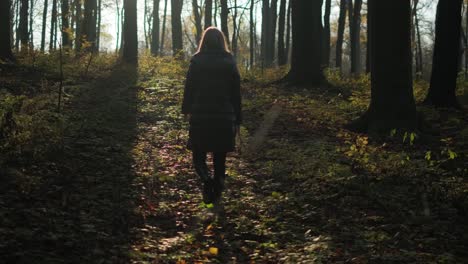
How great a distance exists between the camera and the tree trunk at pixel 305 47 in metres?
15.3

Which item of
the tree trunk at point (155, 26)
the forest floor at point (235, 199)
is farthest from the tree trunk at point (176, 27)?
the forest floor at point (235, 199)

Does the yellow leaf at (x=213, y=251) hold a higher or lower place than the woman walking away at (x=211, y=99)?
lower

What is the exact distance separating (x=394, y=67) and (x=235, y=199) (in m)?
4.82

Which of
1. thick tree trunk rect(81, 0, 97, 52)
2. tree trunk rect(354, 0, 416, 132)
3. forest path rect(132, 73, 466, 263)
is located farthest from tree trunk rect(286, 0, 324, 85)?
thick tree trunk rect(81, 0, 97, 52)

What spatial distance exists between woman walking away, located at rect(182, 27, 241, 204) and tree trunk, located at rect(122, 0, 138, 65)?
13.5 metres

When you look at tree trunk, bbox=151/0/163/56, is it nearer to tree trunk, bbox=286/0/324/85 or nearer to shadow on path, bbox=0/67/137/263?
tree trunk, bbox=286/0/324/85

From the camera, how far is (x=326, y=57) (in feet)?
72.8

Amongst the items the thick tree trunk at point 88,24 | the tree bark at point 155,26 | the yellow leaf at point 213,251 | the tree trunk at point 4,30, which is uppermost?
the tree bark at point 155,26

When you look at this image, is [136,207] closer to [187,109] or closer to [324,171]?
[187,109]

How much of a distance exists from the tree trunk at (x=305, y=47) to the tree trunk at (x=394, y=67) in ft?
20.1

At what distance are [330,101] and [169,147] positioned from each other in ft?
19.0

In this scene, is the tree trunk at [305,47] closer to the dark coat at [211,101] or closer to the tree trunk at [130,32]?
the tree trunk at [130,32]

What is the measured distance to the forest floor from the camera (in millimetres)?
4336

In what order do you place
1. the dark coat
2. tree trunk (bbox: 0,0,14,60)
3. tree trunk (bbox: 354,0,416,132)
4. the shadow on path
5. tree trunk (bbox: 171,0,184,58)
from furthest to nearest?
tree trunk (bbox: 171,0,184,58) < tree trunk (bbox: 0,0,14,60) < tree trunk (bbox: 354,0,416,132) < the dark coat < the shadow on path
